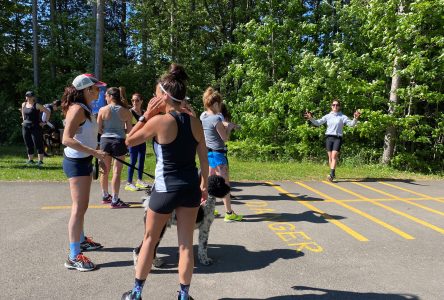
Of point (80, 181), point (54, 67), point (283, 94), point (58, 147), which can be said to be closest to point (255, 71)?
point (283, 94)

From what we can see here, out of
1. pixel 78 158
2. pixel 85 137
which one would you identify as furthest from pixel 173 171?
pixel 85 137

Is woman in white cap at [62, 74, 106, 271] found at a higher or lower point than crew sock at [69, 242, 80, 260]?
higher

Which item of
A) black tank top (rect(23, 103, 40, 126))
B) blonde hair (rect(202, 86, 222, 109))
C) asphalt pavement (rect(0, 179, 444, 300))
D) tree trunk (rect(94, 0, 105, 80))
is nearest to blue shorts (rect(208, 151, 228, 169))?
blonde hair (rect(202, 86, 222, 109))

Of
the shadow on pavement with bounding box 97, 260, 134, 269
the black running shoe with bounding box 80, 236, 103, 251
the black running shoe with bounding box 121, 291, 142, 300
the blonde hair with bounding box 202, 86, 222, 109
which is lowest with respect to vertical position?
the shadow on pavement with bounding box 97, 260, 134, 269

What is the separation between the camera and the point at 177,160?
2.86 meters

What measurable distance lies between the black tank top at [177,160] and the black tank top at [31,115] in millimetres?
8070

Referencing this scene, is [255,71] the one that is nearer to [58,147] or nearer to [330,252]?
[58,147]

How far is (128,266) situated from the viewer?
3.95m

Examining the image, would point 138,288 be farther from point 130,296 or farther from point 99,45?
point 99,45

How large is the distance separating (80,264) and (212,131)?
2474 mm

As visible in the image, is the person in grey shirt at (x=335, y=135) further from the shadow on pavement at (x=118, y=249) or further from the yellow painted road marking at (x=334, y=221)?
the shadow on pavement at (x=118, y=249)

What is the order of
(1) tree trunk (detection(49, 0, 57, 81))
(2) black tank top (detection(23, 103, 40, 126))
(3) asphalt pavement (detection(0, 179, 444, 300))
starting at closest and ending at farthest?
(3) asphalt pavement (detection(0, 179, 444, 300)) < (2) black tank top (detection(23, 103, 40, 126)) < (1) tree trunk (detection(49, 0, 57, 81))

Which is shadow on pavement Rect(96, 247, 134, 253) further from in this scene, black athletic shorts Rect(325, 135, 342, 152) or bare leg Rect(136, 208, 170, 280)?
black athletic shorts Rect(325, 135, 342, 152)

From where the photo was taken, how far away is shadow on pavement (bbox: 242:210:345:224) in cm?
584
